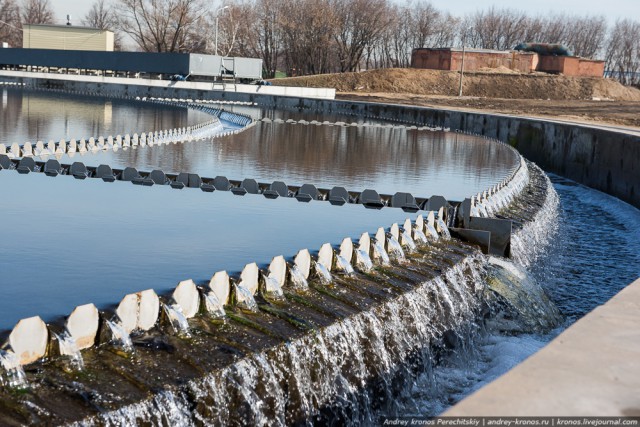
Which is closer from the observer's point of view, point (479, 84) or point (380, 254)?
point (380, 254)

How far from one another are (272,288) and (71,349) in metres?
2.21

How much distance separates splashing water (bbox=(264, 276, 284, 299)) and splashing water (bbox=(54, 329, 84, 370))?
83.2 inches

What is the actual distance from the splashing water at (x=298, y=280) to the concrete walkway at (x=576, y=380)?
316 cm

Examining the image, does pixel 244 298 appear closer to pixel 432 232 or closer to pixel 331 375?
pixel 331 375

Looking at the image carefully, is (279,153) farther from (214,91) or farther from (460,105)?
(460,105)

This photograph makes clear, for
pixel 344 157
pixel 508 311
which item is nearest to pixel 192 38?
pixel 344 157

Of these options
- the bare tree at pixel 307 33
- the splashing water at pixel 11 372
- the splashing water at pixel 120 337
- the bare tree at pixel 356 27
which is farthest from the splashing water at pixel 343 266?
the bare tree at pixel 356 27

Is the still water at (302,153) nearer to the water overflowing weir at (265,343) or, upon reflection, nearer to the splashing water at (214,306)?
the water overflowing weir at (265,343)

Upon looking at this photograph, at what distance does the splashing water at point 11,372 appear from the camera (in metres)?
4.79

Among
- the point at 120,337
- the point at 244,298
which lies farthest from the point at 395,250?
the point at 120,337

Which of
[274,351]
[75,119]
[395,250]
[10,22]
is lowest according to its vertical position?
[274,351]

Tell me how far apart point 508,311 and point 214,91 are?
Result: 37.0m

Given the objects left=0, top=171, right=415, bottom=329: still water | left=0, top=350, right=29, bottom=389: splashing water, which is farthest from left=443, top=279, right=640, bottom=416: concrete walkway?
left=0, top=171, right=415, bottom=329: still water

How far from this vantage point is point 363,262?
8688 millimetres
